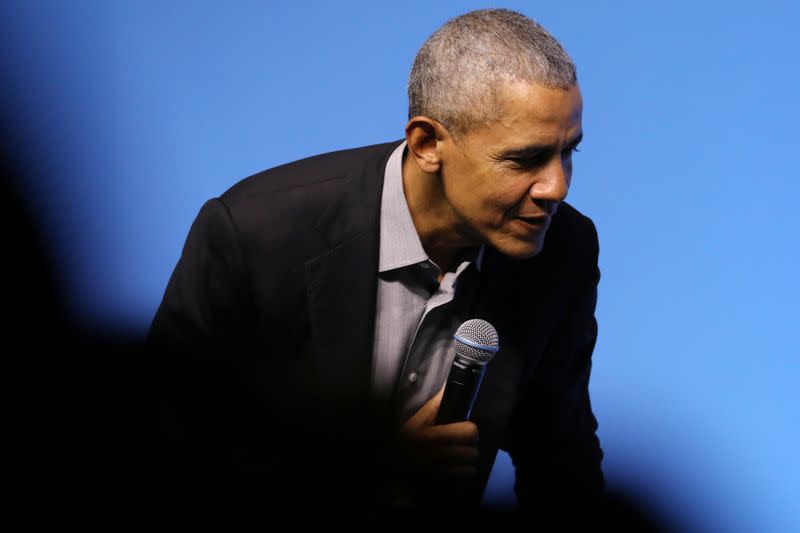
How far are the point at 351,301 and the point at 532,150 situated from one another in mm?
454

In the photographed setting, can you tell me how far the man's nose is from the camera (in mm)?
1748

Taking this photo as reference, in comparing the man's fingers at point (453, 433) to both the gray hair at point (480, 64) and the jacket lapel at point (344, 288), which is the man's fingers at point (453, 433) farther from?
the gray hair at point (480, 64)

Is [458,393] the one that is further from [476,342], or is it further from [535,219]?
[535,219]

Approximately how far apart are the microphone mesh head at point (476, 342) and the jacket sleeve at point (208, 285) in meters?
0.48

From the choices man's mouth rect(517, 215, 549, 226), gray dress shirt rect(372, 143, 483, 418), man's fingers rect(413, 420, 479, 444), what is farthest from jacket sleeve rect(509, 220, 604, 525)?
man's fingers rect(413, 420, 479, 444)

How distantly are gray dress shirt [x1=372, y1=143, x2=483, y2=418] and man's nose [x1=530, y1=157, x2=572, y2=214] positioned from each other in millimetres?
296

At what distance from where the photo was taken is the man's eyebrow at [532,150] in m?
1.72

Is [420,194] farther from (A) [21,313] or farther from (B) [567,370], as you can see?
(A) [21,313]

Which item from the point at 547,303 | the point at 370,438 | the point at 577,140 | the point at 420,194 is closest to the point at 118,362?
the point at 370,438

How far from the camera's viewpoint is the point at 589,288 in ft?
6.97

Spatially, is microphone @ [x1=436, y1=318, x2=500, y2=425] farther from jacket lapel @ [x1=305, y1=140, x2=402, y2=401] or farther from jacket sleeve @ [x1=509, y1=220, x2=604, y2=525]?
jacket sleeve @ [x1=509, y1=220, x2=604, y2=525]

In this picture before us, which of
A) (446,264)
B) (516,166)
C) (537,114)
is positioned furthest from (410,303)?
(537,114)

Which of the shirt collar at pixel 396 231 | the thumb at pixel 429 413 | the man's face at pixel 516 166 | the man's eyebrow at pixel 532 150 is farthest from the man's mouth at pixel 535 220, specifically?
the thumb at pixel 429 413

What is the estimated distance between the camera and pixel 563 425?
2107 mm
